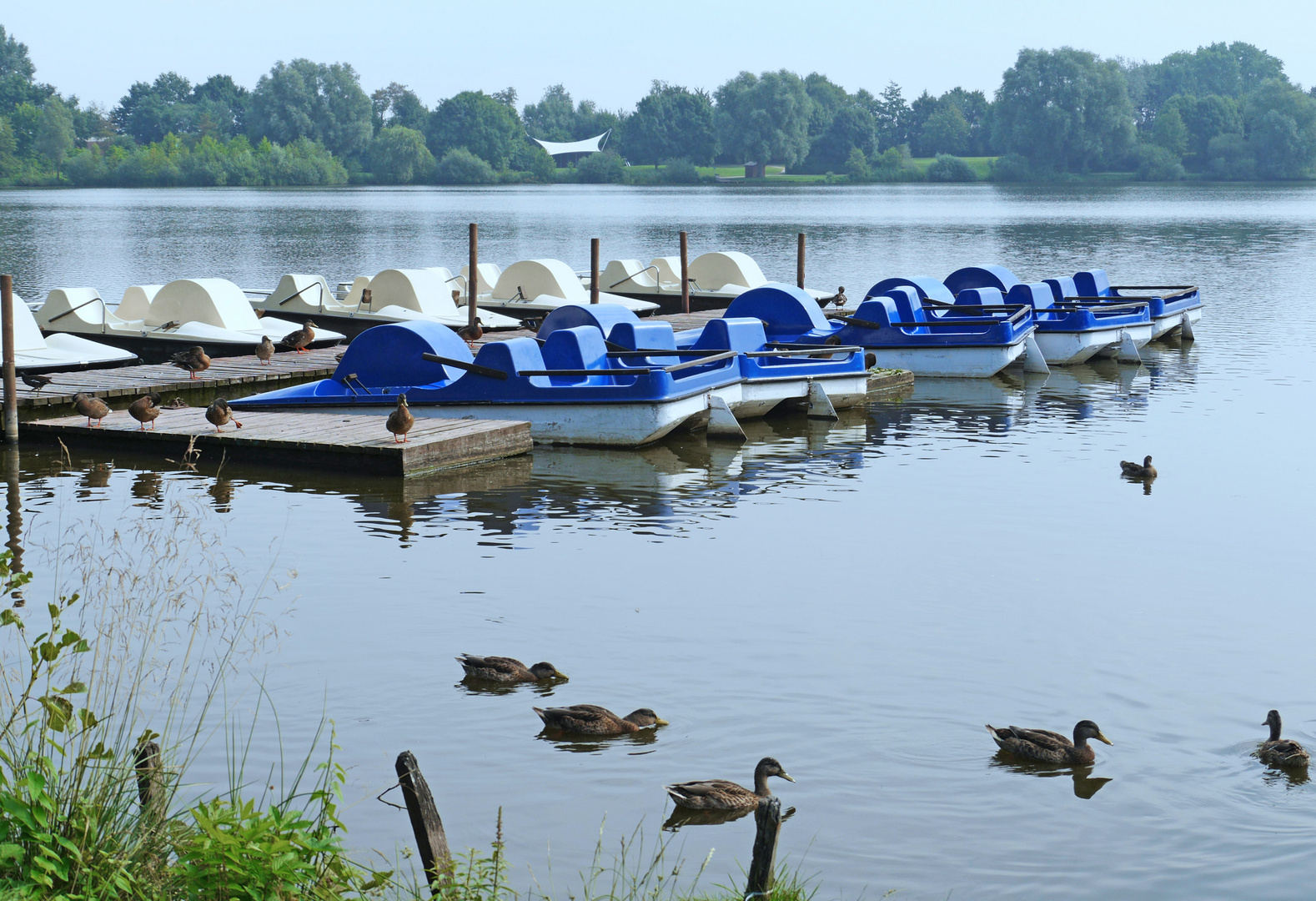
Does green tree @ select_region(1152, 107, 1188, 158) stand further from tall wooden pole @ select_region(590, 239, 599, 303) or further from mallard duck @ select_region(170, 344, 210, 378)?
mallard duck @ select_region(170, 344, 210, 378)

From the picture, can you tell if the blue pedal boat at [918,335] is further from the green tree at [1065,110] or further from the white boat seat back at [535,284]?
the green tree at [1065,110]

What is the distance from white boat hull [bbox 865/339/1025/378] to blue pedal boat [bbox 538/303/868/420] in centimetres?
373

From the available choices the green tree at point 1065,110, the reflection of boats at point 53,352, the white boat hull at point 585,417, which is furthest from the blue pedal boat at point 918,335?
the green tree at point 1065,110

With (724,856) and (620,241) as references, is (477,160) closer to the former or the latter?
(620,241)

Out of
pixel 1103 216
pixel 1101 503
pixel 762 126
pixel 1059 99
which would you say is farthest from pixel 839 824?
pixel 762 126

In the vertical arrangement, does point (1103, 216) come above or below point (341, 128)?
below

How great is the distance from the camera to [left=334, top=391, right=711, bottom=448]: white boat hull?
17781 millimetres

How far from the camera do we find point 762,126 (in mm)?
184500

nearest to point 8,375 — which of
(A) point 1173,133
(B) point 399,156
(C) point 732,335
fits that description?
(C) point 732,335

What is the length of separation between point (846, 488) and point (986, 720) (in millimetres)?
7493

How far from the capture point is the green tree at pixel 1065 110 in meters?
155

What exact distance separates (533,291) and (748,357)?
591 inches

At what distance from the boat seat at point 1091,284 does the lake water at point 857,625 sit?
24.3 feet

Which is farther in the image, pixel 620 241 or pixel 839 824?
pixel 620 241
